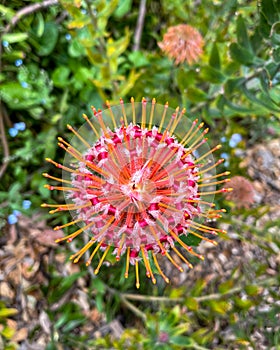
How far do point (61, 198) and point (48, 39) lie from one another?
0.75m

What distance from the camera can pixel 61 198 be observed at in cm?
178

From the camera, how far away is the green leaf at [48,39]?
6.11ft

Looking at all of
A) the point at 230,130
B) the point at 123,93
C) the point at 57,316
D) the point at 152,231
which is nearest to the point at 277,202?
the point at 230,130

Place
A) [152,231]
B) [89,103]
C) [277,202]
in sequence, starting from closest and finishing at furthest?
1. [152,231]
2. [89,103]
3. [277,202]

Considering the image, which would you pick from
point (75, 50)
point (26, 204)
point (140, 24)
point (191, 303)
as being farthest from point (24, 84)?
point (191, 303)

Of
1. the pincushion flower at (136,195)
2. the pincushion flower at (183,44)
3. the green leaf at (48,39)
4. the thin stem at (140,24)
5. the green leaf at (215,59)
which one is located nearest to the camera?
the pincushion flower at (136,195)

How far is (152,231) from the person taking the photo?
0.90 meters

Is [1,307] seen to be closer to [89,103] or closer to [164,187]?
[164,187]

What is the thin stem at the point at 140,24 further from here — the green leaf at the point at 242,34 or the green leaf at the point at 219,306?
the green leaf at the point at 219,306

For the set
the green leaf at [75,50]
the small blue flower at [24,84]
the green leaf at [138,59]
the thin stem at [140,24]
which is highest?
the thin stem at [140,24]

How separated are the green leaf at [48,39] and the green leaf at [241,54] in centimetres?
88

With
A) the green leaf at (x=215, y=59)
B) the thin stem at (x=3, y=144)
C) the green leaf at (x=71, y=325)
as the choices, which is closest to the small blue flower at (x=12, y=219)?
the thin stem at (x=3, y=144)

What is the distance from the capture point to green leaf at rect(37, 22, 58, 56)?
1.86 m

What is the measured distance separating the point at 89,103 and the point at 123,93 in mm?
267
